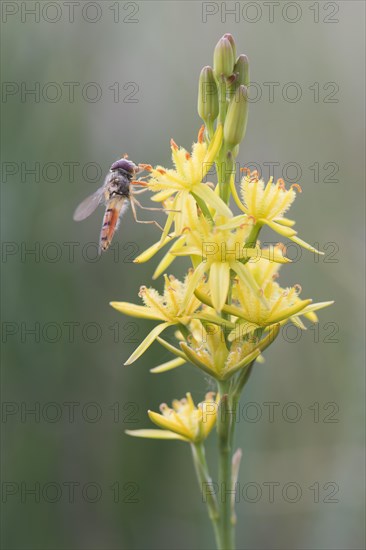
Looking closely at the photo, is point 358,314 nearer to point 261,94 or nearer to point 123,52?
point 261,94

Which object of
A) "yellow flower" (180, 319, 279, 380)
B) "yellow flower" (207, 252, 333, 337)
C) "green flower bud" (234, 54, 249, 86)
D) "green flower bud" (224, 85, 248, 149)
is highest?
"green flower bud" (234, 54, 249, 86)

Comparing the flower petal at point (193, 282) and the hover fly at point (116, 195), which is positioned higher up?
the hover fly at point (116, 195)

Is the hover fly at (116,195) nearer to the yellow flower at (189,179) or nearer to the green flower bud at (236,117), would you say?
the yellow flower at (189,179)

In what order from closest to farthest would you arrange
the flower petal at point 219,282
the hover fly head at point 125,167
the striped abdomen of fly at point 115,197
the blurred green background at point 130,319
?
the flower petal at point 219,282 < the striped abdomen of fly at point 115,197 < the hover fly head at point 125,167 < the blurred green background at point 130,319

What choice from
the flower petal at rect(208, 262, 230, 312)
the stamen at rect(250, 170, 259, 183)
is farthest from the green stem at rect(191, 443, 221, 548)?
the stamen at rect(250, 170, 259, 183)

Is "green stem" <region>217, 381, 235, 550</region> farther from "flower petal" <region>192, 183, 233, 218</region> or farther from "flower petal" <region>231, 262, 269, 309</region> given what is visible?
"flower petal" <region>192, 183, 233, 218</region>

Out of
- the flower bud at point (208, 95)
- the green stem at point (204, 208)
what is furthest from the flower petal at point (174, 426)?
the flower bud at point (208, 95)

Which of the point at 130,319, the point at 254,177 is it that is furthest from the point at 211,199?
the point at 130,319
